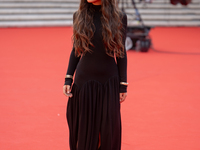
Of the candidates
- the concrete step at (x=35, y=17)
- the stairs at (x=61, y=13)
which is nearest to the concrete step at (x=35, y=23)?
the stairs at (x=61, y=13)

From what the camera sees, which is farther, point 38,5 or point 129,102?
point 38,5

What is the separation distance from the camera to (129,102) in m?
4.01

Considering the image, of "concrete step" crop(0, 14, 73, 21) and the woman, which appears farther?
"concrete step" crop(0, 14, 73, 21)

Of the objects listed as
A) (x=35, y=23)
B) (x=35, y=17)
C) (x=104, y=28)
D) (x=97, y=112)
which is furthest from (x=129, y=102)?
(x=35, y=17)

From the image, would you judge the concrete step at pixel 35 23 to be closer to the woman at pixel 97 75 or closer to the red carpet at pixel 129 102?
the red carpet at pixel 129 102

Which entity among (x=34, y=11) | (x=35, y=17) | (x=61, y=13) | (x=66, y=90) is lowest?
(x=35, y=17)

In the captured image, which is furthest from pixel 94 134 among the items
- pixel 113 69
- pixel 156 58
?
pixel 156 58

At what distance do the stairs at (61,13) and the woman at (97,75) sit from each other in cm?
1113

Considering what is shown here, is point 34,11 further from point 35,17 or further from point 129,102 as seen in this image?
point 129,102

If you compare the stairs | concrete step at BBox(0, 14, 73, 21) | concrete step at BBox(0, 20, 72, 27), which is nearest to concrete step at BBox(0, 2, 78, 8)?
the stairs

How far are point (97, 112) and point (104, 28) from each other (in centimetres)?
59

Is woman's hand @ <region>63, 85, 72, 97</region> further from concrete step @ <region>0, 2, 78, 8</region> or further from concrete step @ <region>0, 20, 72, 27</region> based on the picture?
concrete step @ <region>0, 2, 78, 8</region>

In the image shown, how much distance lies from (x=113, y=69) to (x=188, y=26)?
13637mm

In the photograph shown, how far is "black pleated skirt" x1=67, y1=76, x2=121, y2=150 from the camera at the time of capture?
6.44 feet
